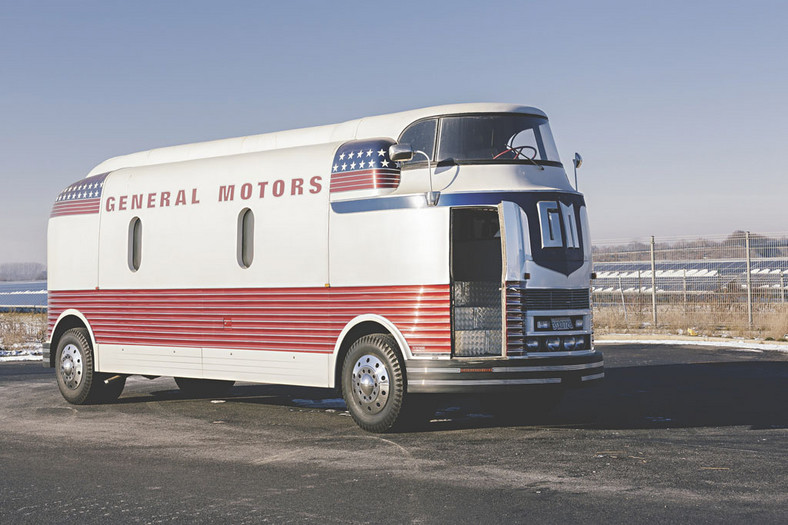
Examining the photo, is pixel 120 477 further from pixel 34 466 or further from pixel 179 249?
pixel 179 249

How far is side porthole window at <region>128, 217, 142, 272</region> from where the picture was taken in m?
13.7

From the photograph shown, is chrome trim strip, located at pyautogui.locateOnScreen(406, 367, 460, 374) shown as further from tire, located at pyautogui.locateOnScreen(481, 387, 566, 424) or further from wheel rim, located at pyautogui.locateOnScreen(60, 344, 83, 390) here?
wheel rim, located at pyautogui.locateOnScreen(60, 344, 83, 390)

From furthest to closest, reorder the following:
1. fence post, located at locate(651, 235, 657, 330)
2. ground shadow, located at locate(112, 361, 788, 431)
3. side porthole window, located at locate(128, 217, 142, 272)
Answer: fence post, located at locate(651, 235, 657, 330) → side porthole window, located at locate(128, 217, 142, 272) → ground shadow, located at locate(112, 361, 788, 431)

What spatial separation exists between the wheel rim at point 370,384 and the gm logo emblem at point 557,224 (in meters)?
2.22

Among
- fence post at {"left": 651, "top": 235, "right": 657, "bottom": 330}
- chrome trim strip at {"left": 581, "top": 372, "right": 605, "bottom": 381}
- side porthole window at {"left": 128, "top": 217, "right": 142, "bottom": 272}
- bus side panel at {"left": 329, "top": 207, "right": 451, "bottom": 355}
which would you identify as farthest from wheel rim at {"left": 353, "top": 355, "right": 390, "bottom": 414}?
fence post at {"left": 651, "top": 235, "right": 657, "bottom": 330}

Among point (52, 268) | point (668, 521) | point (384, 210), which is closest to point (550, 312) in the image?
point (384, 210)

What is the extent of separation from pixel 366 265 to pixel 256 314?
6.35 feet

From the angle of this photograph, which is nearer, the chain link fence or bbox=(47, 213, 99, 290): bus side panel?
bbox=(47, 213, 99, 290): bus side panel

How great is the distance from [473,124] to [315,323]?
2947 mm

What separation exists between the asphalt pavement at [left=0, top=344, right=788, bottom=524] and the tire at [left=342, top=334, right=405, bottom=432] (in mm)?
210

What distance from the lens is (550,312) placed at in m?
10.3

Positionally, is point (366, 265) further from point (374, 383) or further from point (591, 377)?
point (591, 377)

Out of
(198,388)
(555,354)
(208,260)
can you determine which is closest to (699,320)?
(198,388)

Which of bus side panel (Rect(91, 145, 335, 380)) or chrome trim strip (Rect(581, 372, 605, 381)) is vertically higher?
bus side panel (Rect(91, 145, 335, 380))
